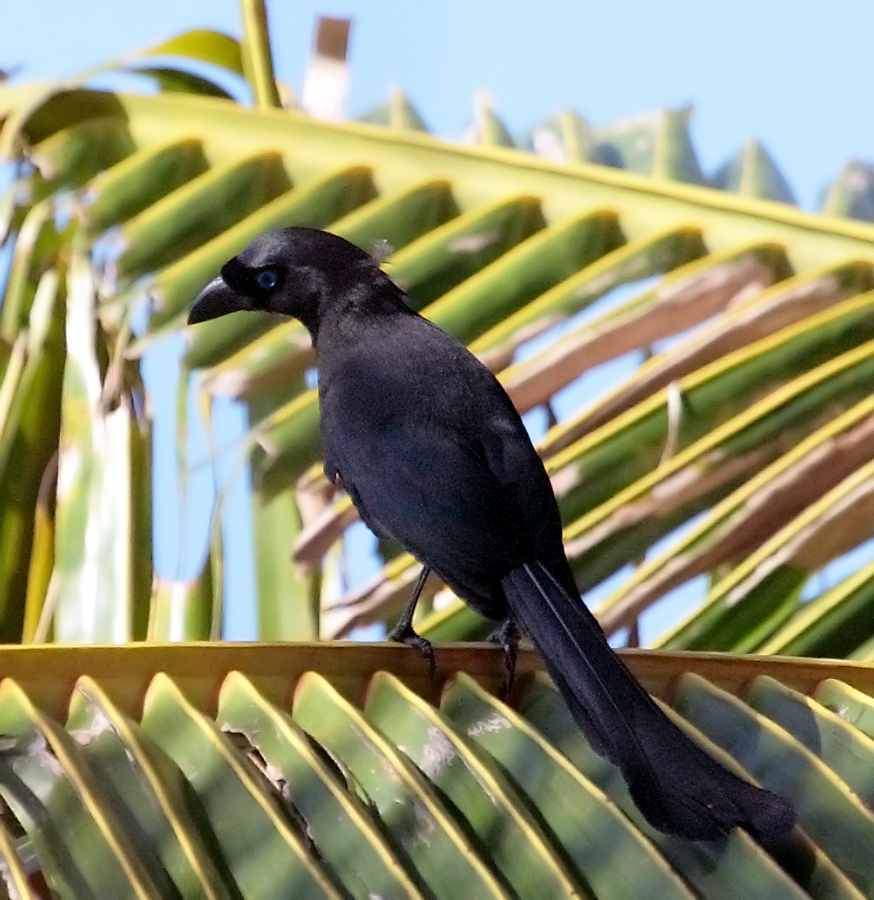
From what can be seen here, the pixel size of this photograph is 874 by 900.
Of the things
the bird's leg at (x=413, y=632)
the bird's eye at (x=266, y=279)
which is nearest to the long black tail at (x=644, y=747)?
the bird's leg at (x=413, y=632)

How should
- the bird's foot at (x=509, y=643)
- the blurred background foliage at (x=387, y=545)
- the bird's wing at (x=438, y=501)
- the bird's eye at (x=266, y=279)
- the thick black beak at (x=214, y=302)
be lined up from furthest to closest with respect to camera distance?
the bird's eye at (x=266, y=279) → the thick black beak at (x=214, y=302) → the bird's wing at (x=438, y=501) → the bird's foot at (x=509, y=643) → the blurred background foliage at (x=387, y=545)

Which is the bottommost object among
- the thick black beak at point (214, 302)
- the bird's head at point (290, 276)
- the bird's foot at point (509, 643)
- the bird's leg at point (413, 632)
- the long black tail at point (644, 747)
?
the long black tail at point (644, 747)

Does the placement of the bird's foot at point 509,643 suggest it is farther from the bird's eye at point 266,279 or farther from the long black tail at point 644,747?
the bird's eye at point 266,279

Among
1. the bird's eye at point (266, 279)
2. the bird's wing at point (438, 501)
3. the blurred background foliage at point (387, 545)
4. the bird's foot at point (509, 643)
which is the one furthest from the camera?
the bird's eye at point (266, 279)

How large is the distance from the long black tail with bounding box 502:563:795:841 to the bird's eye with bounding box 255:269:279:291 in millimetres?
957

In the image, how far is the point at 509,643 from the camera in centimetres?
161

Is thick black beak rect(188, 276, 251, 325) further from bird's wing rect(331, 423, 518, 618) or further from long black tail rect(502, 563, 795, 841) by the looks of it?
long black tail rect(502, 563, 795, 841)

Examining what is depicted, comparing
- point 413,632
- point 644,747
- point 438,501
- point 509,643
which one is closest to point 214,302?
point 438,501

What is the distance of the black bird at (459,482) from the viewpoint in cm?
128

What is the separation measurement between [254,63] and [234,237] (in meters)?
0.43

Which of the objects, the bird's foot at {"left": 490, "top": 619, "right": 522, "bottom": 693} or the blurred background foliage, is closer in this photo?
the blurred background foliage

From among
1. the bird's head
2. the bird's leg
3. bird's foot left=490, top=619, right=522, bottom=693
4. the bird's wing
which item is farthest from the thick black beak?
bird's foot left=490, top=619, right=522, bottom=693

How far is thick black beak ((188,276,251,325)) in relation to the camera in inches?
84.2

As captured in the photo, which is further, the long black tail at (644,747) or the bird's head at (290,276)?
the bird's head at (290,276)
